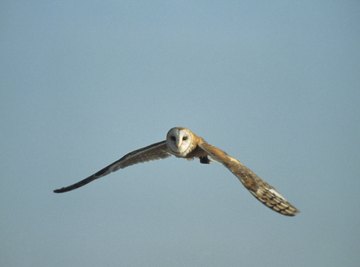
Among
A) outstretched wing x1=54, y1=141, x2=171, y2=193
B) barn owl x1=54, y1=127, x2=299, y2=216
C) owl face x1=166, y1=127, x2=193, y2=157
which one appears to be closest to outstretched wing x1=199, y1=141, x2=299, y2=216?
barn owl x1=54, y1=127, x2=299, y2=216

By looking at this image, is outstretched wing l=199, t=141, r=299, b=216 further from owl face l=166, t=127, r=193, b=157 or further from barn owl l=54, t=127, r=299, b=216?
owl face l=166, t=127, r=193, b=157

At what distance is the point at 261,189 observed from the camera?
1264 cm

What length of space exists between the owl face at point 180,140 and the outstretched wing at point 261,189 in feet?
5.34

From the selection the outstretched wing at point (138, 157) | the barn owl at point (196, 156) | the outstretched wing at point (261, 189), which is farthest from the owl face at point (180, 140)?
the outstretched wing at point (261, 189)

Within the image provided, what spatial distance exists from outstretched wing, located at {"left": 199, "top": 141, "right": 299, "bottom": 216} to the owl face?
64.0 inches

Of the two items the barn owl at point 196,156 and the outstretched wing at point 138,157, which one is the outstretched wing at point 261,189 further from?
the outstretched wing at point 138,157

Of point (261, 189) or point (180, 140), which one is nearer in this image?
point (261, 189)

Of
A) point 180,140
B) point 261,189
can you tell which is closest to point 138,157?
point 180,140

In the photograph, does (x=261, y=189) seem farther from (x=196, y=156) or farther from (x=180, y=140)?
→ (x=196, y=156)

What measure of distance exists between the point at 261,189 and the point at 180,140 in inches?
91.5

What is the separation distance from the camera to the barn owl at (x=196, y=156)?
494 inches

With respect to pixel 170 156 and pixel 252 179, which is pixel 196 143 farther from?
pixel 252 179

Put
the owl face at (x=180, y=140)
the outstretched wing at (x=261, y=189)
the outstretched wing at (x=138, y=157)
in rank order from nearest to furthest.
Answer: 1. the outstretched wing at (x=261, y=189)
2. the owl face at (x=180, y=140)
3. the outstretched wing at (x=138, y=157)

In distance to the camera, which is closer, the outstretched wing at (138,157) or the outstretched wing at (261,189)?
the outstretched wing at (261,189)
